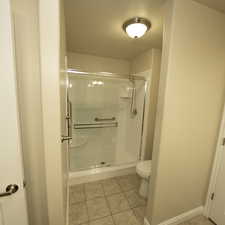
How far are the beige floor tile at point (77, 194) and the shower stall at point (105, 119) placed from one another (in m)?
0.55

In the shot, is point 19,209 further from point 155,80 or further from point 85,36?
point 155,80

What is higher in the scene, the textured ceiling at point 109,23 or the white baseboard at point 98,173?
the textured ceiling at point 109,23

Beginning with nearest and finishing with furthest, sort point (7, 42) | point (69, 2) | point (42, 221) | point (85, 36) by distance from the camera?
point (7, 42) < point (42, 221) < point (69, 2) < point (85, 36)

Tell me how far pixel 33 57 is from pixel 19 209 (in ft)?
3.06

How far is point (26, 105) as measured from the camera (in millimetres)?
789

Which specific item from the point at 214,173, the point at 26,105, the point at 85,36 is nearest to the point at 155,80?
the point at 85,36

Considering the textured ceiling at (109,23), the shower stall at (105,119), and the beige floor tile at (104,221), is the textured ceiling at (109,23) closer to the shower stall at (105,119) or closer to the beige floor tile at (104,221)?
the shower stall at (105,119)

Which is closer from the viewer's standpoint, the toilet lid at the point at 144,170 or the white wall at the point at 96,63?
the toilet lid at the point at 144,170

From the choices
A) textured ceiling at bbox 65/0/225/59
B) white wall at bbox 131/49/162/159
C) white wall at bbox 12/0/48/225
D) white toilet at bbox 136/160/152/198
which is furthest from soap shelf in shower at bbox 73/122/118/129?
white wall at bbox 12/0/48/225

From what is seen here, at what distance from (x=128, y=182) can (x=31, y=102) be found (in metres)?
1.92

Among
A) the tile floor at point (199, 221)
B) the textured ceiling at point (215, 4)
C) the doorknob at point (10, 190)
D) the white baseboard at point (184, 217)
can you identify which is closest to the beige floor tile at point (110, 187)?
the white baseboard at point (184, 217)

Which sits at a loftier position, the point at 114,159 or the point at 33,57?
the point at 33,57

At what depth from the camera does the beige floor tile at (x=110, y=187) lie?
1.82 metres

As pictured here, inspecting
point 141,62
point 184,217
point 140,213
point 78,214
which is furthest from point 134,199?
point 141,62
